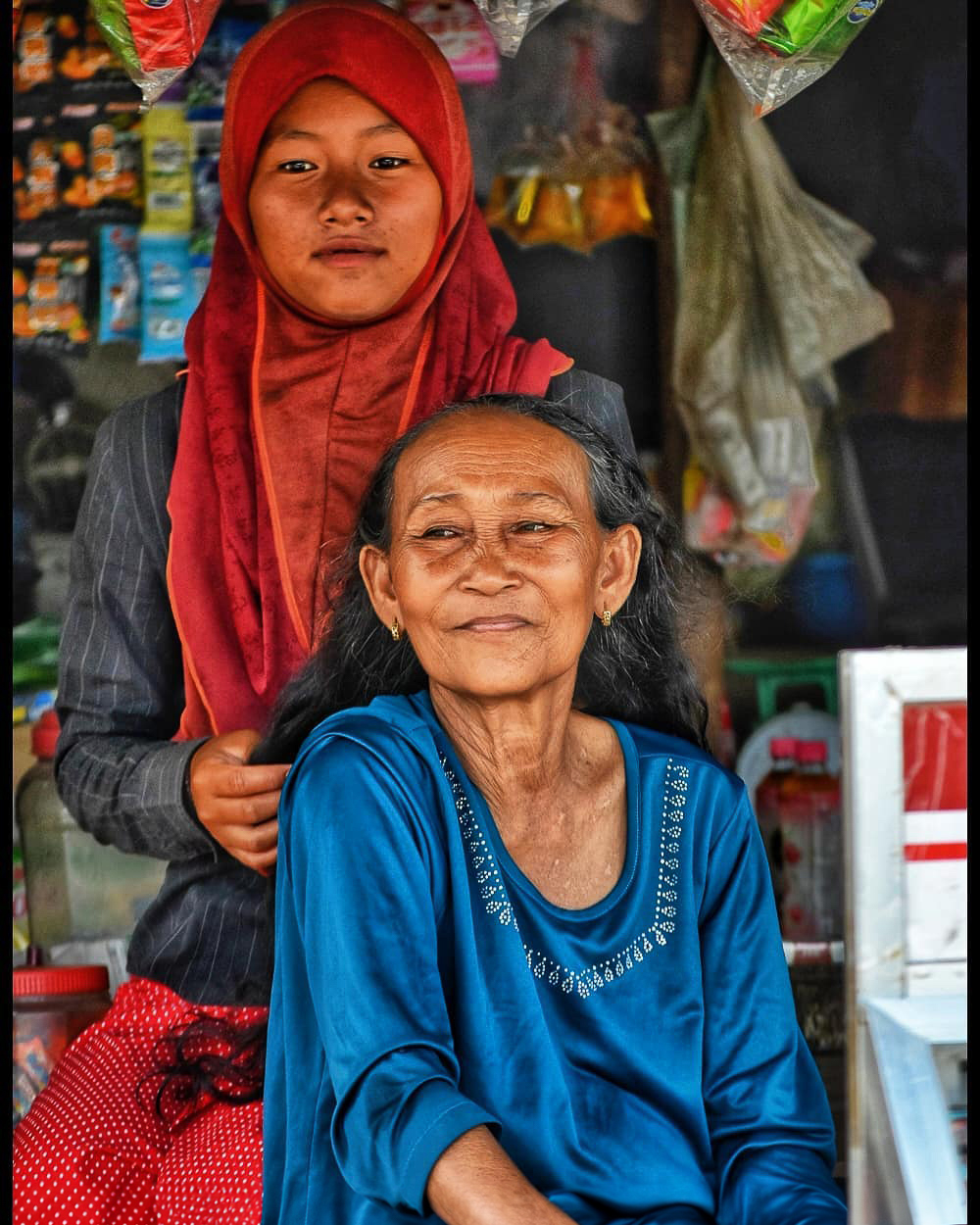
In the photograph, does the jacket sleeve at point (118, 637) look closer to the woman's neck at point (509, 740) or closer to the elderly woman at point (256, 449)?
the elderly woman at point (256, 449)

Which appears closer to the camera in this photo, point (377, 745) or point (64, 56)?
point (377, 745)

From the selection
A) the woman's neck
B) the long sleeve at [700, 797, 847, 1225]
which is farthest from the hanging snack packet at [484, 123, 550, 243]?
the long sleeve at [700, 797, 847, 1225]

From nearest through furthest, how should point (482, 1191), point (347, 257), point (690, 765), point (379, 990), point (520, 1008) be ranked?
Result: point (482, 1191) → point (379, 990) → point (520, 1008) → point (690, 765) → point (347, 257)

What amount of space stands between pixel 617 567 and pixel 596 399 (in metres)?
0.43

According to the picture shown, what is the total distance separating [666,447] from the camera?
8.82 feet

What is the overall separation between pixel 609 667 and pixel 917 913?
2.24 feet

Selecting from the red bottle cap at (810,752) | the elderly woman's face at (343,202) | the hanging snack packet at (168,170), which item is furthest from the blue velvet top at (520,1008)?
the hanging snack packet at (168,170)

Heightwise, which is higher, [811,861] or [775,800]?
[775,800]

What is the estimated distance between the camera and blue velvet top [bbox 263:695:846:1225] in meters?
2.04

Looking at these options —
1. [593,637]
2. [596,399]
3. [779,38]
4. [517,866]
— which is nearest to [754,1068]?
[517,866]

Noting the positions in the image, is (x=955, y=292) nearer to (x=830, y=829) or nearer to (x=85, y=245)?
(x=830, y=829)

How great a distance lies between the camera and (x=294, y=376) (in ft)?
8.70

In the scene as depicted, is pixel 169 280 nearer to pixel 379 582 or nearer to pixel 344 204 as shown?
pixel 344 204

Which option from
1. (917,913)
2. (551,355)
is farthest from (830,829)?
(551,355)
